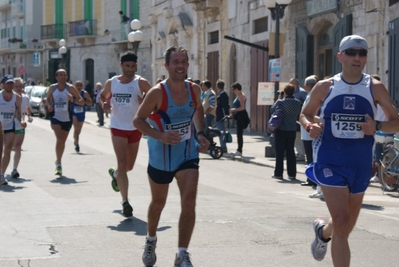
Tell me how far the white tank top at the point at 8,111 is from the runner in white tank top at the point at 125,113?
3949 mm

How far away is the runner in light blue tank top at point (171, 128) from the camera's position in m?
6.83

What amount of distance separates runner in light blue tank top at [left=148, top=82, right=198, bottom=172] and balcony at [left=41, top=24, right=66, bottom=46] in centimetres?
5363

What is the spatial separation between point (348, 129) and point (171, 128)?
1547 millimetres

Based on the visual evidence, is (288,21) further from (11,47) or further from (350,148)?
(11,47)

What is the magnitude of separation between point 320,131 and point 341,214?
24.5 inches

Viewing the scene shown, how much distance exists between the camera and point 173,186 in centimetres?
1280

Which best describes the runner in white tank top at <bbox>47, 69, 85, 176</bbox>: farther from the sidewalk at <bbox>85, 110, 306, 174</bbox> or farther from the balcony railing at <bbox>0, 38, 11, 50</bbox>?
the balcony railing at <bbox>0, 38, 11, 50</bbox>

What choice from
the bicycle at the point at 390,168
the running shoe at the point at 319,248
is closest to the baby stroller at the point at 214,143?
the bicycle at the point at 390,168

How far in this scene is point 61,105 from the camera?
14398 millimetres

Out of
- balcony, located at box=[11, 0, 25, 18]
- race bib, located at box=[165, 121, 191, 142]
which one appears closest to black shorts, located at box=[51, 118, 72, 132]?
race bib, located at box=[165, 121, 191, 142]

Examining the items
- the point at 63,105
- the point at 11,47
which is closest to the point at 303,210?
the point at 63,105

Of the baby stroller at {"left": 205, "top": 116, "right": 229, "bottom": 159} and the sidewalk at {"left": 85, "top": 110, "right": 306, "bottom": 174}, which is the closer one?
the sidewalk at {"left": 85, "top": 110, "right": 306, "bottom": 174}

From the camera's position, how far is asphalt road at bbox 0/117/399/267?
731cm

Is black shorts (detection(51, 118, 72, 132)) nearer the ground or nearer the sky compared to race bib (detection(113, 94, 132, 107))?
nearer the ground
